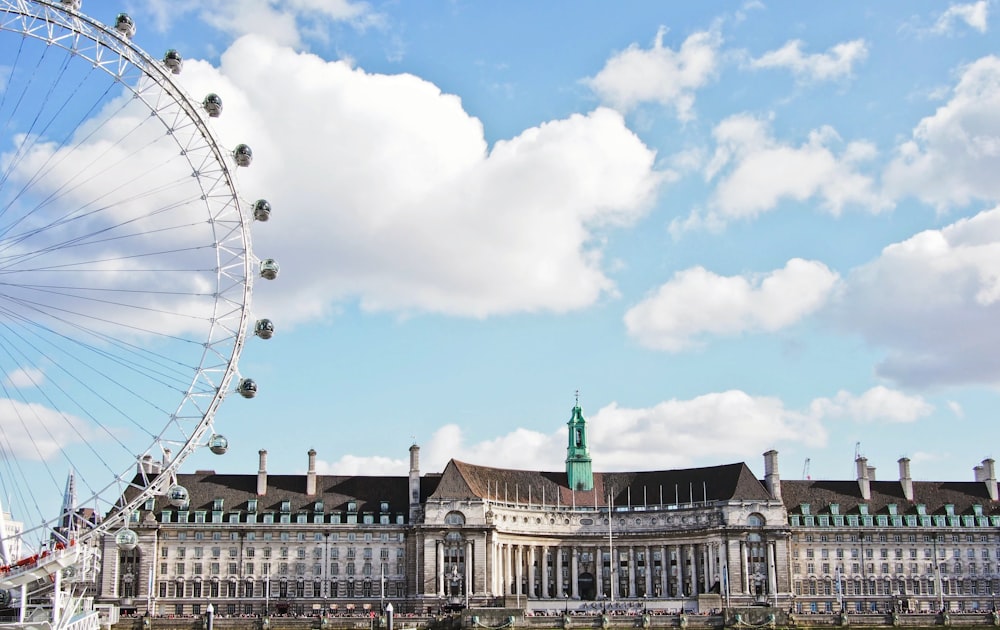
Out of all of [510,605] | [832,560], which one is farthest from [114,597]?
[832,560]

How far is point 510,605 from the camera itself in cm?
Result: 11044

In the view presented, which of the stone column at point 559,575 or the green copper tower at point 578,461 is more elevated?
the green copper tower at point 578,461

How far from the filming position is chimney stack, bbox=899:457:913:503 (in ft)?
434

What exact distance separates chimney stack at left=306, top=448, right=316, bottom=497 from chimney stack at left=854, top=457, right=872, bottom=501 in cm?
6124

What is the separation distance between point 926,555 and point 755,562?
19.6 m

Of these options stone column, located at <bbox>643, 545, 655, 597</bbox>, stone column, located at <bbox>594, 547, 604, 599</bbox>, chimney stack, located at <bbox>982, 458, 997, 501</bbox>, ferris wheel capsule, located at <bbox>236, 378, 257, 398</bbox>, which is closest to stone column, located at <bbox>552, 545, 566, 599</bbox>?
stone column, located at <bbox>594, 547, 604, 599</bbox>

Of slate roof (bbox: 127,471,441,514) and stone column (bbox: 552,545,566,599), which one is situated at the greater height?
slate roof (bbox: 127,471,441,514)

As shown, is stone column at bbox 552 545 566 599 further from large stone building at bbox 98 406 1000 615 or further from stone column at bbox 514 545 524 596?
stone column at bbox 514 545 524 596

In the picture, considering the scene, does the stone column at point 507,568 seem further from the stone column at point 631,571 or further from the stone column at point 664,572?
the stone column at point 664,572

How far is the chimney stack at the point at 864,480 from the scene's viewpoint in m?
132

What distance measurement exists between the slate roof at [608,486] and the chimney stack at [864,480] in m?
12.4

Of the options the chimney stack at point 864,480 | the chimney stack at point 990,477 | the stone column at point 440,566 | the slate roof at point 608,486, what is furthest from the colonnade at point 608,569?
the chimney stack at point 990,477

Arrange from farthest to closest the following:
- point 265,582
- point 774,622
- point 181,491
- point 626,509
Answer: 1. point 626,509
2. point 265,582
3. point 774,622
4. point 181,491

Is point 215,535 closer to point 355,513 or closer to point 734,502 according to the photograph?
point 355,513
